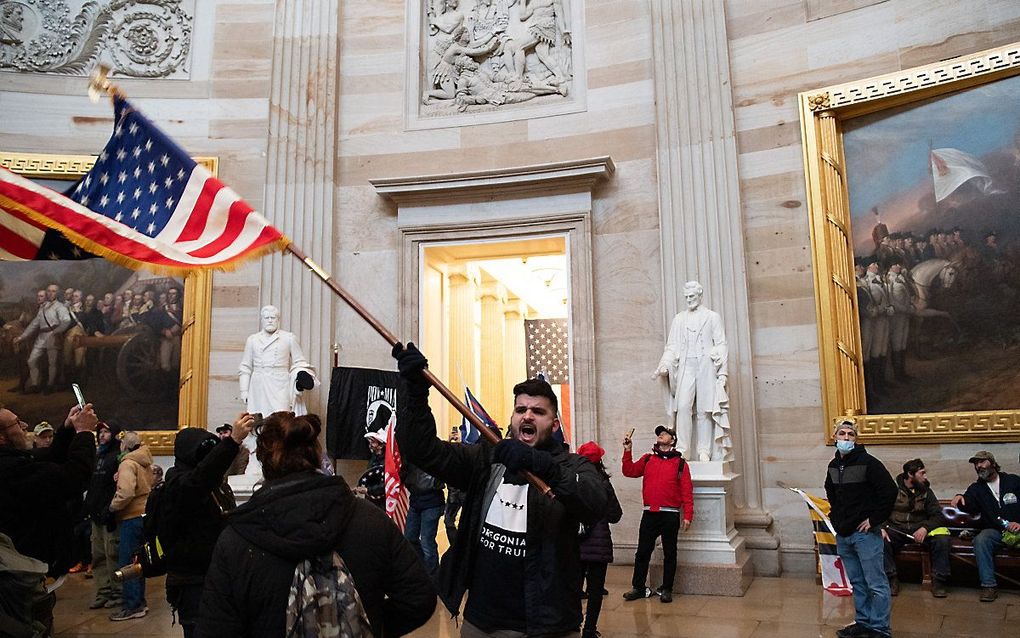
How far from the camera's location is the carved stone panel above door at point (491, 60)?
11.5m

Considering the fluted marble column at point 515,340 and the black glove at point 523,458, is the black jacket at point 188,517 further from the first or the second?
the fluted marble column at point 515,340

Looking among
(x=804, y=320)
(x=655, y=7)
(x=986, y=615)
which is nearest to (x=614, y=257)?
(x=804, y=320)

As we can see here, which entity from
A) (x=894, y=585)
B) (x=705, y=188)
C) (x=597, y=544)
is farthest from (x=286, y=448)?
(x=705, y=188)

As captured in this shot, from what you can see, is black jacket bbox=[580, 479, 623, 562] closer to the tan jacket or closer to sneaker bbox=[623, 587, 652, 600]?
sneaker bbox=[623, 587, 652, 600]

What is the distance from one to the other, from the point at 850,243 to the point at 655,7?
4253mm

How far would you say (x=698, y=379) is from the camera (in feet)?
28.9

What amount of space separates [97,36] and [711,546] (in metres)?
11.8

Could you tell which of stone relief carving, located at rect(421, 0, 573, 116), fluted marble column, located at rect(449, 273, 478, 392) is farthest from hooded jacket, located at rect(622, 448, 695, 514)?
stone relief carving, located at rect(421, 0, 573, 116)

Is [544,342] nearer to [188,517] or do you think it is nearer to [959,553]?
[959,553]

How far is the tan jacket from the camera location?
705 cm

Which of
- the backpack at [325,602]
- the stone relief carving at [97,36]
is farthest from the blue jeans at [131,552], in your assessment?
the stone relief carving at [97,36]

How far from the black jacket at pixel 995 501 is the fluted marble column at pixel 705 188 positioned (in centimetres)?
232

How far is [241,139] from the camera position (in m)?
11.9

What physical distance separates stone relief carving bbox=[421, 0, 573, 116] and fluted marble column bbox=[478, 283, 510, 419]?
194 inches
